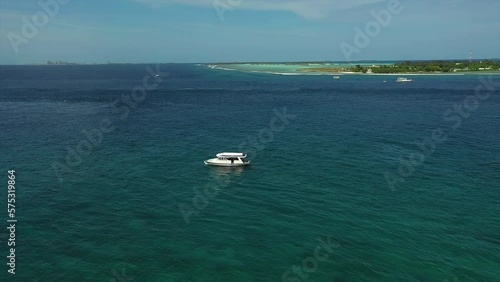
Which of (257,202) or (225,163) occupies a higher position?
(225,163)

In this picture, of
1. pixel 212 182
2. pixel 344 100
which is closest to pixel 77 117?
pixel 212 182

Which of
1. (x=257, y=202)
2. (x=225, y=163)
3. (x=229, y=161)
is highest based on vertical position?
(x=229, y=161)

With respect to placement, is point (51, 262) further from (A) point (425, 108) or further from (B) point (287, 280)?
(A) point (425, 108)

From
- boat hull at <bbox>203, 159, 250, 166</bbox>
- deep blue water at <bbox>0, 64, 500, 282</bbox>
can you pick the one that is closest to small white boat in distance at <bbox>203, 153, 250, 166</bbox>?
boat hull at <bbox>203, 159, 250, 166</bbox>

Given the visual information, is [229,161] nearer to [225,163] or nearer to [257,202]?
[225,163]

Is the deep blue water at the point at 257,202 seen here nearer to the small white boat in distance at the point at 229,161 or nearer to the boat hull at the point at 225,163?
the boat hull at the point at 225,163

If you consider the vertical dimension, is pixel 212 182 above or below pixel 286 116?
below

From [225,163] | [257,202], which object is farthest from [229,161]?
[257,202]

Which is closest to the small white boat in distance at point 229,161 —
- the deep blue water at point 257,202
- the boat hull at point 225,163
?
the boat hull at point 225,163
